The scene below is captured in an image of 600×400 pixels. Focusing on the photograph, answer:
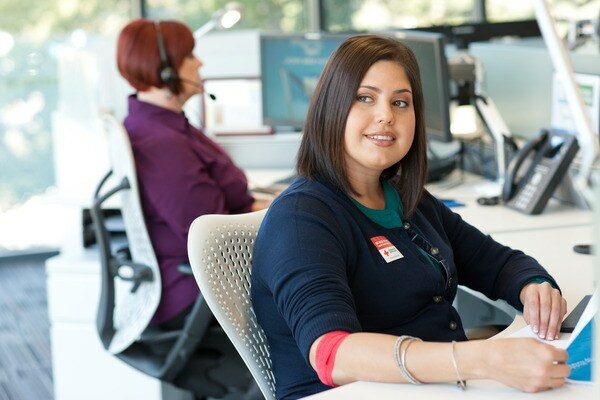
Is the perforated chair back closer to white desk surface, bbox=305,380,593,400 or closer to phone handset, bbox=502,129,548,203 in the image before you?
phone handset, bbox=502,129,548,203

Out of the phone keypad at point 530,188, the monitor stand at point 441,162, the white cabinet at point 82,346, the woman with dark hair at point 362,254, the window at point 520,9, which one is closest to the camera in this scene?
the woman with dark hair at point 362,254

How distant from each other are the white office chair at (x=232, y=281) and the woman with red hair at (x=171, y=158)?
664 mm

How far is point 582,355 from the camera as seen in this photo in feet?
4.67

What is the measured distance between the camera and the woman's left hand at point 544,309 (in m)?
1.67

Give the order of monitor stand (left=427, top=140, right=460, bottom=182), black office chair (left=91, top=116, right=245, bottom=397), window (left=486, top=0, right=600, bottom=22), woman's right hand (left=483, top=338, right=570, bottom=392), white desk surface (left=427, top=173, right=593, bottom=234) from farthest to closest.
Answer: window (left=486, top=0, right=600, bottom=22) → monitor stand (left=427, top=140, right=460, bottom=182) → white desk surface (left=427, top=173, right=593, bottom=234) → black office chair (left=91, top=116, right=245, bottom=397) → woman's right hand (left=483, top=338, right=570, bottom=392)

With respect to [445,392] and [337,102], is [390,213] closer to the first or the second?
[337,102]

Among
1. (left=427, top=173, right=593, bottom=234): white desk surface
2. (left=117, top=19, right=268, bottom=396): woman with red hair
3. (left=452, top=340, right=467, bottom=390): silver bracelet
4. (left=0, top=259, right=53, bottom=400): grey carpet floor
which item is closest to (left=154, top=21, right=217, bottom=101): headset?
(left=117, top=19, right=268, bottom=396): woman with red hair

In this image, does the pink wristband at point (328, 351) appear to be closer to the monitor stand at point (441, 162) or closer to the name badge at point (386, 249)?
the name badge at point (386, 249)

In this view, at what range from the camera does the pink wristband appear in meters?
1.46

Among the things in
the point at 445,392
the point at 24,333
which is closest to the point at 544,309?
the point at 445,392

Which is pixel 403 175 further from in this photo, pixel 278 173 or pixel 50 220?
pixel 50 220

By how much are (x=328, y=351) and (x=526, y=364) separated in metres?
0.28

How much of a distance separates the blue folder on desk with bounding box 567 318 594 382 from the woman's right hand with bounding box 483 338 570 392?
0.05m

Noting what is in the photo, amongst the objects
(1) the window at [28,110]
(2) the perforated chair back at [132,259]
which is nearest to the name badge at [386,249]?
(2) the perforated chair back at [132,259]
